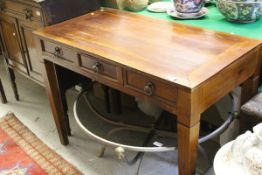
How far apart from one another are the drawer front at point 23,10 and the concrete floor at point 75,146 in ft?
2.27

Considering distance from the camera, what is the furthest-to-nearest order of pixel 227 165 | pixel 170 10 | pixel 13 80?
pixel 13 80, pixel 170 10, pixel 227 165

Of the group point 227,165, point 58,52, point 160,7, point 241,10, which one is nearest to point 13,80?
point 58,52

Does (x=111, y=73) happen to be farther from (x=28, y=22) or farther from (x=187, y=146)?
(x=28, y=22)

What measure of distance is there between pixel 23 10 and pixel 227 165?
127 centimetres

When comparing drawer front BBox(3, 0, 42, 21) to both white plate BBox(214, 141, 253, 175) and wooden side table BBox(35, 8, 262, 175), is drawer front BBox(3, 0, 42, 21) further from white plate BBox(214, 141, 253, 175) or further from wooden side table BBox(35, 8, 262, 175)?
white plate BBox(214, 141, 253, 175)

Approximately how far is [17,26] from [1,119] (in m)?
0.65

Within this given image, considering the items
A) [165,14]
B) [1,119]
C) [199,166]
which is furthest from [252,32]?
[1,119]

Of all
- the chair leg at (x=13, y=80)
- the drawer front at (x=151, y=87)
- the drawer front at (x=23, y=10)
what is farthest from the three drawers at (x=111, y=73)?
the chair leg at (x=13, y=80)

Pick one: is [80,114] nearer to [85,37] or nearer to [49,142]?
[49,142]

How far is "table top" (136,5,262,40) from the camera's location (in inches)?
49.4

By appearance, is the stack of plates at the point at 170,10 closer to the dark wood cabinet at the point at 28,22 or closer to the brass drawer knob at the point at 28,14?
the dark wood cabinet at the point at 28,22

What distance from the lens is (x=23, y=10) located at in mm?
1648

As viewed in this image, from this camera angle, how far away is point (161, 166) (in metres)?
1.61

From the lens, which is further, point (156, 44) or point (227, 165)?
point (156, 44)
